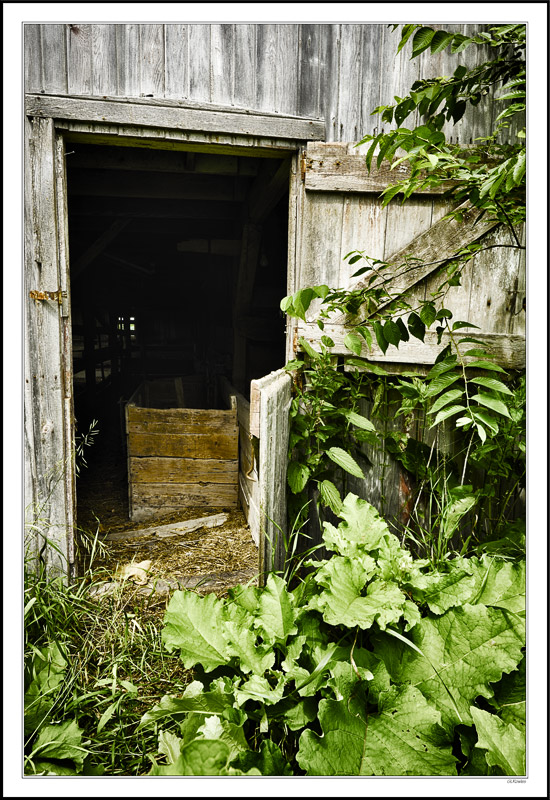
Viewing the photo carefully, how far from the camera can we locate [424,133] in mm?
1803

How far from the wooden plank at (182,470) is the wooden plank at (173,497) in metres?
0.05

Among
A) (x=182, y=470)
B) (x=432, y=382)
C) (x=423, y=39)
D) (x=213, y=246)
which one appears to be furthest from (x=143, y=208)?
(x=432, y=382)

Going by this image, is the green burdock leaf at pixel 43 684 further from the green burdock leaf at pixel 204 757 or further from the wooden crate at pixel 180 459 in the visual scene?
the wooden crate at pixel 180 459

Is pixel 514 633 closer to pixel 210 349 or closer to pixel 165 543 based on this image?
pixel 165 543

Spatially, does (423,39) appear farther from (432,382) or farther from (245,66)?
(432,382)

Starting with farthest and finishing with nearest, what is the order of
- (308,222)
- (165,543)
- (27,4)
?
(165,543) → (308,222) → (27,4)

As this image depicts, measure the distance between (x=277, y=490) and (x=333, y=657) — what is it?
82 centimetres

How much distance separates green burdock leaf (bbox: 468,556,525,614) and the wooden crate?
2382 millimetres

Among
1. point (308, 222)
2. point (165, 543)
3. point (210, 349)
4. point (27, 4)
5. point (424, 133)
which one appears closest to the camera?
point (27, 4)

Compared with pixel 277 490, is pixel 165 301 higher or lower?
higher

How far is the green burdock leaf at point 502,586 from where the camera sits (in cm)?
169

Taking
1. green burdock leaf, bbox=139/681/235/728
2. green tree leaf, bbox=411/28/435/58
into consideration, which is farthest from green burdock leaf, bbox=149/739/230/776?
green tree leaf, bbox=411/28/435/58

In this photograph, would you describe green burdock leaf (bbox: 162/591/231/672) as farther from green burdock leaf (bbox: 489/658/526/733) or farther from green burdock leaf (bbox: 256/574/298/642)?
green burdock leaf (bbox: 489/658/526/733)
